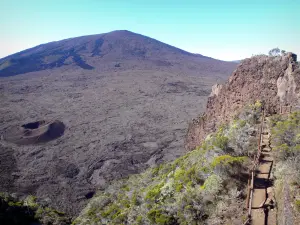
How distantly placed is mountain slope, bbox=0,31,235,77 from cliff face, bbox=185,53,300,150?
227ft

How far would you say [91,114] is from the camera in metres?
40.0

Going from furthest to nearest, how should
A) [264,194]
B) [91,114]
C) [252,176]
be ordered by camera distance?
[91,114]
[252,176]
[264,194]

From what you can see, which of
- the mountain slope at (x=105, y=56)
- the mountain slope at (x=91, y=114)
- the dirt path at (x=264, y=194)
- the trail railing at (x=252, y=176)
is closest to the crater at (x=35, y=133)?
the mountain slope at (x=91, y=114)

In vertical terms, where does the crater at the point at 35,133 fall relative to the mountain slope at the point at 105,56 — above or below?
below

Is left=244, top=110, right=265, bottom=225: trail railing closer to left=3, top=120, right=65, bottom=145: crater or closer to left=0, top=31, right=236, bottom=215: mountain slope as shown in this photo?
left=0, top=31, right=236, bottom=215: mountain slope

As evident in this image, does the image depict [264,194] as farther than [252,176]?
No

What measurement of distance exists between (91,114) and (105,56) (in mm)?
59017

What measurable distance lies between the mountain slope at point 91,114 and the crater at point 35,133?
0.29 meters

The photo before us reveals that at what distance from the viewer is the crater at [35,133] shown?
2934cm

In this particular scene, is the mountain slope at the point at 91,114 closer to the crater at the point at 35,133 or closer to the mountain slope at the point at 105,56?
the crater at the point at 35,133

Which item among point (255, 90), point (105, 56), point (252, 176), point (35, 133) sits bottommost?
point (35, 133)

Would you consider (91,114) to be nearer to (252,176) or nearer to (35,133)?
(35,133)

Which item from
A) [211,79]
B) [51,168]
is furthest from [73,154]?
[211,79]

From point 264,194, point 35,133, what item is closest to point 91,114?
point 35,133
